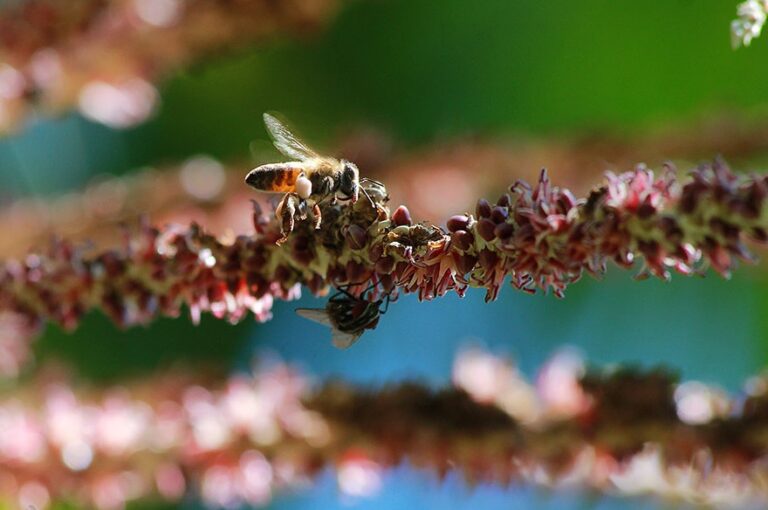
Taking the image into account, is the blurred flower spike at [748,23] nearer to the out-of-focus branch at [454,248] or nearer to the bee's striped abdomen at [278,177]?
the out-of-focus branch at [454,248]

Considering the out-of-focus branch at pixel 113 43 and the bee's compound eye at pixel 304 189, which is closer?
the bee's compound eye at pixel 304 189

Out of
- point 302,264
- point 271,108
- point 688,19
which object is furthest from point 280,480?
point 688,19

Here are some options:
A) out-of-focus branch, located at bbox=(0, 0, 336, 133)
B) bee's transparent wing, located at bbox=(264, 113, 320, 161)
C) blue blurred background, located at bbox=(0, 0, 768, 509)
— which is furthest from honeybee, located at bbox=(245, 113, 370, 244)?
blue blurred background, located at bbox=(0, 0, 768, 509)

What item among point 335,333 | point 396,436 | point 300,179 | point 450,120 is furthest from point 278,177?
point 450,120

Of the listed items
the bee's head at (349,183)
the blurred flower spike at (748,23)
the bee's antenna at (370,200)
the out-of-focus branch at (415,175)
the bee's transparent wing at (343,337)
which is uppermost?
the out-of-focus branch at (415,175)

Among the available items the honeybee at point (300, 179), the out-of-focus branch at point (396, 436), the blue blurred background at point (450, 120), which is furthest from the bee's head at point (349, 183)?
the blue blurred background at point (450, 120)

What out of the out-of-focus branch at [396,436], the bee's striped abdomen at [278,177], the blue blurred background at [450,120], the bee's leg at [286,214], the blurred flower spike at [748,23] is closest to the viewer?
the blurred flower spike at [748,23]

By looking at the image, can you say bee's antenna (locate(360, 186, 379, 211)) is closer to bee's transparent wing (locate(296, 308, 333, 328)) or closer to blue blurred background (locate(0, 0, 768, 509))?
bee's transparent wing (locate(296, 308, 333, 328))

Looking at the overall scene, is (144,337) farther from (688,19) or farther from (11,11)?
(688,19)
